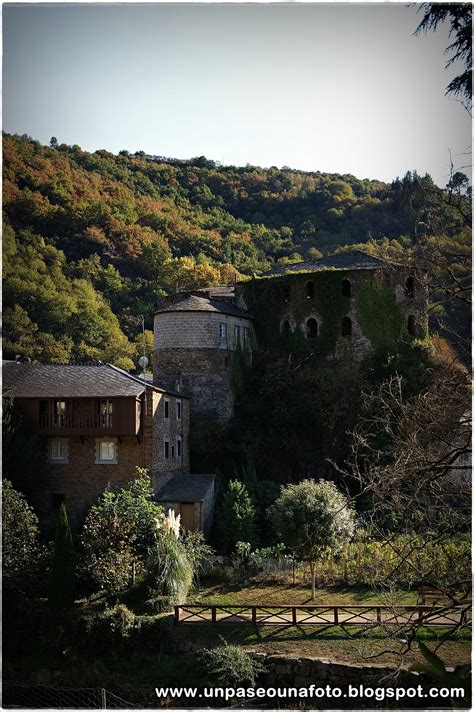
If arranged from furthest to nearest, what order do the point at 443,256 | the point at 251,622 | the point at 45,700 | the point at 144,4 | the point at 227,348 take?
the point at 227,348
the point at 251,622
the point at 45,700
the point at 144,4
the point at 443,256

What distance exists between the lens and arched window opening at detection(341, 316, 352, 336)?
33.7 m

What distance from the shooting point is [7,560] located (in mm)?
22047

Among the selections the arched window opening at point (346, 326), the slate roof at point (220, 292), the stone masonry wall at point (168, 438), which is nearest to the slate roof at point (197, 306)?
the slate roof at point (220, 292)

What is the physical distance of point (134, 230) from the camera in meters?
56.0

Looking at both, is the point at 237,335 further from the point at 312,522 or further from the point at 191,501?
the point at 312,522

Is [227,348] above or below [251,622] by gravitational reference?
above

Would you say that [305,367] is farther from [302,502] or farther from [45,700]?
[45,700]

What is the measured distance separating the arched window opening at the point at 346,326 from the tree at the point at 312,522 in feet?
37.8

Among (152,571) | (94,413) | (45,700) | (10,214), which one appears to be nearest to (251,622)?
(152,571)

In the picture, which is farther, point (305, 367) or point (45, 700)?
point (305, 367)

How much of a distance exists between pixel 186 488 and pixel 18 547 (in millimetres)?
6110

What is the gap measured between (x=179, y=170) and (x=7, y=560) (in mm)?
48820

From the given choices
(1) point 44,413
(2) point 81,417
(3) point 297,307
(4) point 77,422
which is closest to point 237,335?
(3) point 297,307

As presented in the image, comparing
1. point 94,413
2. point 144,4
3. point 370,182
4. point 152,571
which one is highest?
point 370,182
